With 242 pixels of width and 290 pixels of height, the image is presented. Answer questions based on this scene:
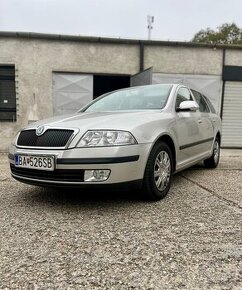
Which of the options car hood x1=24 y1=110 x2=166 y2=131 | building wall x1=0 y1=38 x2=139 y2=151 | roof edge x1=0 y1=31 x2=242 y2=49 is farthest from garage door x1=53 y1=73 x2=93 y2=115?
car hood x1=24 y1=110 x2=166 y2=131

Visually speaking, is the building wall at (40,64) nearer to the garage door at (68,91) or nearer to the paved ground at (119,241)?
the garage door at (68,91)

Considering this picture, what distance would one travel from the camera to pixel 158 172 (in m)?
3.92

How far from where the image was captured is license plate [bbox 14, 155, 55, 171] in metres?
3.39

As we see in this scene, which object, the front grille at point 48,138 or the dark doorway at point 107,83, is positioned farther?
the dark doorway at point 107,83

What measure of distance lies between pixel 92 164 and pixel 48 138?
1.91 ft

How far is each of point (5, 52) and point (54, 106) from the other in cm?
223

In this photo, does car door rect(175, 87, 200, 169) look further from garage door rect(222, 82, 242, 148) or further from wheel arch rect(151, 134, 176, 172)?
garage door rect(222, 82, 242, 148)

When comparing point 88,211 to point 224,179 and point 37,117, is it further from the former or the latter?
point 37,117

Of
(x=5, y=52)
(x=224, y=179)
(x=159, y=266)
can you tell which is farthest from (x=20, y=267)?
(x=5, y=52)

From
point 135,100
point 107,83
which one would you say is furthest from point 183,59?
point 135,100

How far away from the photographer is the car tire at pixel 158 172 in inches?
146

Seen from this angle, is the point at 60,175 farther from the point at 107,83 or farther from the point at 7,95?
the point at 107,83

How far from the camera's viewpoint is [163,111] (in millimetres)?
4246

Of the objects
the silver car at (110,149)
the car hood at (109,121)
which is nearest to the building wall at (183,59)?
the silver car at (110,149)
